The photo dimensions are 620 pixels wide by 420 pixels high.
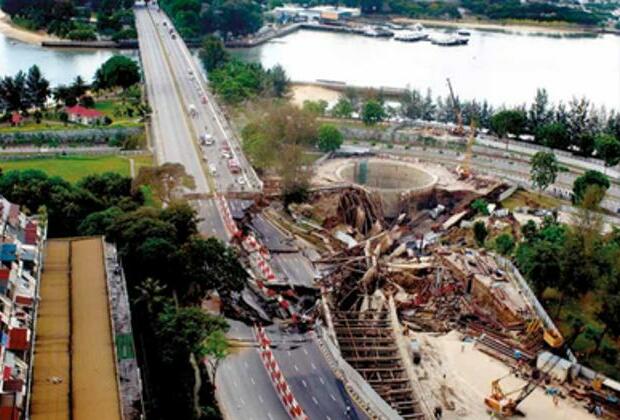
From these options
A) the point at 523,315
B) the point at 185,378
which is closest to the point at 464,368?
the point at 523,315

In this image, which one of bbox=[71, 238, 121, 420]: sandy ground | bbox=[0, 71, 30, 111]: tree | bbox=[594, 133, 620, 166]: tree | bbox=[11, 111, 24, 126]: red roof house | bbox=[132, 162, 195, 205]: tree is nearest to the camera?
bbox=[71, 238, 121, 420]: sandy ground

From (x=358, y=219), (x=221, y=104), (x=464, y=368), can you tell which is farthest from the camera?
(x=221, y=104)

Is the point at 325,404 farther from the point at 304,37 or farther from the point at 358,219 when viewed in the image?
the point at 304,37

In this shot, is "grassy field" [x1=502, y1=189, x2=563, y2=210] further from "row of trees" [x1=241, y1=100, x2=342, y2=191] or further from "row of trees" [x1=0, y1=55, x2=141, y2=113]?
"row of trees" [x1=0, y1=55, x2=141, y2=113]

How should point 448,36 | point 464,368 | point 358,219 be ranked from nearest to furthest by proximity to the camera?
point 464,368, point 358,219, point 448,36

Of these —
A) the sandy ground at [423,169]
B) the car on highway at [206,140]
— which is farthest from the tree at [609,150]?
the car on highway at [206,140]

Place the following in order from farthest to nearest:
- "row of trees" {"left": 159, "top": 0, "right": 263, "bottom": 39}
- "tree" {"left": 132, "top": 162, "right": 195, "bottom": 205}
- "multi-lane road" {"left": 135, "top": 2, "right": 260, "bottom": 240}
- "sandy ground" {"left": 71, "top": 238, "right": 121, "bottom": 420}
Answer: "row of trees" {"left": 159, "top": 0, "right": 263, "bottom": 39}
"multi-lane road" {"left": 135, "top": 2, "right": 260, "bottom": 240}
"tree" {"left": 132, "top": 162, "right": 195, "bottom": 205}
"sandy ground" {"left": 71, "top": 238, "right": 121, "bottom": 420}

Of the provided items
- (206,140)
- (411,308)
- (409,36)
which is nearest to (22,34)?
(409,36)

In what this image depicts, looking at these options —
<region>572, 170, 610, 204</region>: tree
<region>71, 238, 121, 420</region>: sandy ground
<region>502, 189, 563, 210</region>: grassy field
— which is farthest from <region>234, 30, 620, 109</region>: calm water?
<region>71, 238, 121, 420</region>: sandy ground
